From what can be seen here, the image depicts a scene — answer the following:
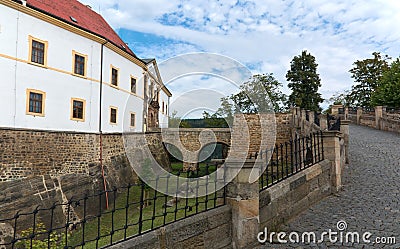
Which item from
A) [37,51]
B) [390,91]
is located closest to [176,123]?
[37,51]

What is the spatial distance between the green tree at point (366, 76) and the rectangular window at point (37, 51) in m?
37.6

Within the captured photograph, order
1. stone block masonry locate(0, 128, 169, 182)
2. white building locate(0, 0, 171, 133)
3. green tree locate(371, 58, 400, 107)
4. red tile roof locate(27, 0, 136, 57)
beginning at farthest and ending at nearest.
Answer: green tree locate(371, 58, 400, 107), red tile roof locate(27, 0, 136, 57), white building locate(0, 0, 171, 133), stone block masonry locate(0, 128, 169, 182)

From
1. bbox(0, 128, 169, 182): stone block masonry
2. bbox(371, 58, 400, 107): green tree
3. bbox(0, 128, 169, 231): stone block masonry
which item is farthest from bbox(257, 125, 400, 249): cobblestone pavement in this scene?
bbox(371, 58, 400, 107): green tree

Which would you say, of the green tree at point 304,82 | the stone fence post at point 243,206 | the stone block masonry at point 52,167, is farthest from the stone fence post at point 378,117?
the stone fence post at point 243,206

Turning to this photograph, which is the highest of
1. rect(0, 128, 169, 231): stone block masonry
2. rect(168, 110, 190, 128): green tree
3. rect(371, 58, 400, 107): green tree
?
rect(371, 58, 400, 107): green tree

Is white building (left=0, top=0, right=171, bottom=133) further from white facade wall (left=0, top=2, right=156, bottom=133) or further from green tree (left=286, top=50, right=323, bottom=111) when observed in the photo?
green tree (left=286, top=50, right=323, bottom=111)

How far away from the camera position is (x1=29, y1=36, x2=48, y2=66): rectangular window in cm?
1577

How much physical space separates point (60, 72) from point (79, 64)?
61.3 inches

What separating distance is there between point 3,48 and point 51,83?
301cm

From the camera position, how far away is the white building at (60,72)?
48.7 feet

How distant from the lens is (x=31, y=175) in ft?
48.0

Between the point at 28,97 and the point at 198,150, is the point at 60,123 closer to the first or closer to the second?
the point at 28,97

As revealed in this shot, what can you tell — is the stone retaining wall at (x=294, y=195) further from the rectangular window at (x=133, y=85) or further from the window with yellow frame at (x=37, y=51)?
the rectangular window at (x=133, y=85)

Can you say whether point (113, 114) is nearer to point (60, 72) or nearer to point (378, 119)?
point (60, 72)
